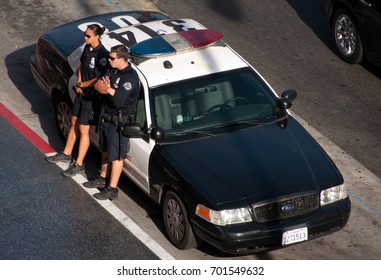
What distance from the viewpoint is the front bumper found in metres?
8.95

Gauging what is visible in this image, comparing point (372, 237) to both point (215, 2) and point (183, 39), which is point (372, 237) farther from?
point (215, 2)

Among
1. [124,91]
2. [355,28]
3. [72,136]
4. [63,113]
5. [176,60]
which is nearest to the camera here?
[124,91]

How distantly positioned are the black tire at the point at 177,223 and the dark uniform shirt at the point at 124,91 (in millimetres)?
1101

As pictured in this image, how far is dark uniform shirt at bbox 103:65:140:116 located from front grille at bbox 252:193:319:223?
1940 millimetres

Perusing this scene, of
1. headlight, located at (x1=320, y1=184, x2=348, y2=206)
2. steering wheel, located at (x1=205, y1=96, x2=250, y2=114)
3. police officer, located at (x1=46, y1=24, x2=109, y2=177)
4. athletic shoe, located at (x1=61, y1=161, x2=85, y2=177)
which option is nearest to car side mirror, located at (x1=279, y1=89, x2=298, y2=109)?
steering wheel, located at (x1=205, y1=96, x2=250, y2=114)

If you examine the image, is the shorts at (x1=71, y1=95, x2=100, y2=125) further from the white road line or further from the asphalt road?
the asphalt road

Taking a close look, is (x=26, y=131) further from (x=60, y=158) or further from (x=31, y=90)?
(x=31, y=90)

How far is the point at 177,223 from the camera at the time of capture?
9555 mm

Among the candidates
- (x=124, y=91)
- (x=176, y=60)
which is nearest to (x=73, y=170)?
(x=124, y=91)

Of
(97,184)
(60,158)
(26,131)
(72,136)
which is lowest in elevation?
(26,131)

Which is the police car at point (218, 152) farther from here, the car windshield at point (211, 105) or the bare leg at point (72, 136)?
the bare leg at point (72, 136)

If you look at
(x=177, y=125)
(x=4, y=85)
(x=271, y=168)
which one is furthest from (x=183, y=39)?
(x=4, y=85)

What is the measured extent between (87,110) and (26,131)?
1759 millimetres

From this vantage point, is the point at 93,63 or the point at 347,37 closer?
the point at 93,63
